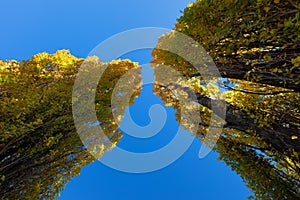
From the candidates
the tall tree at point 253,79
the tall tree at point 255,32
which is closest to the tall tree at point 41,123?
the tall tree at point 253,79

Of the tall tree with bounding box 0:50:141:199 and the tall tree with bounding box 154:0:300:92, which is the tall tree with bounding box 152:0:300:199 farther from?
the tall tree with bounding box 0:50:141:199

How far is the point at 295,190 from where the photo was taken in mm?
5789

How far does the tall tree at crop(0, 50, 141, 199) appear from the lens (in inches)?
219

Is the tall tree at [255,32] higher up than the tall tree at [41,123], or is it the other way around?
the tall tree at [41,123]

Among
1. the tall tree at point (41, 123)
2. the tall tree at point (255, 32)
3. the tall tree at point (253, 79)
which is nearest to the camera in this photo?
the tall tree at point (255, 32)

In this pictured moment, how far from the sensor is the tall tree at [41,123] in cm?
556

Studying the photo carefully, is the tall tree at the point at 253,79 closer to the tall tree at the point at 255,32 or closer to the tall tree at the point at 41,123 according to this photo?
the tall tree at the point at 255,32

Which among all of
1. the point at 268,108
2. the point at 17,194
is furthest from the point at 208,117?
the point at 17,194

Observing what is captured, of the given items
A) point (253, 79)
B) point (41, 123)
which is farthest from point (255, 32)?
point (41, 123)

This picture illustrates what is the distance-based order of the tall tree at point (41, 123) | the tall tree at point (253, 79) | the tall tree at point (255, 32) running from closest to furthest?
the tall tree at point (255, 32) → the tall tree at point (253, 79) → the tall tree at point (41, 123)

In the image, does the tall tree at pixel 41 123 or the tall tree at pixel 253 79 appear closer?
the tall tree at pixel 253 79

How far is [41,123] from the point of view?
588cm

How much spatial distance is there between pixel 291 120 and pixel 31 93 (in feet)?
25.1

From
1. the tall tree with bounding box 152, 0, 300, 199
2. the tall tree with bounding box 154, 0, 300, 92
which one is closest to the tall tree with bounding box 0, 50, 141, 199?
the tall tree with bounding box 152, 0, 300, 199
